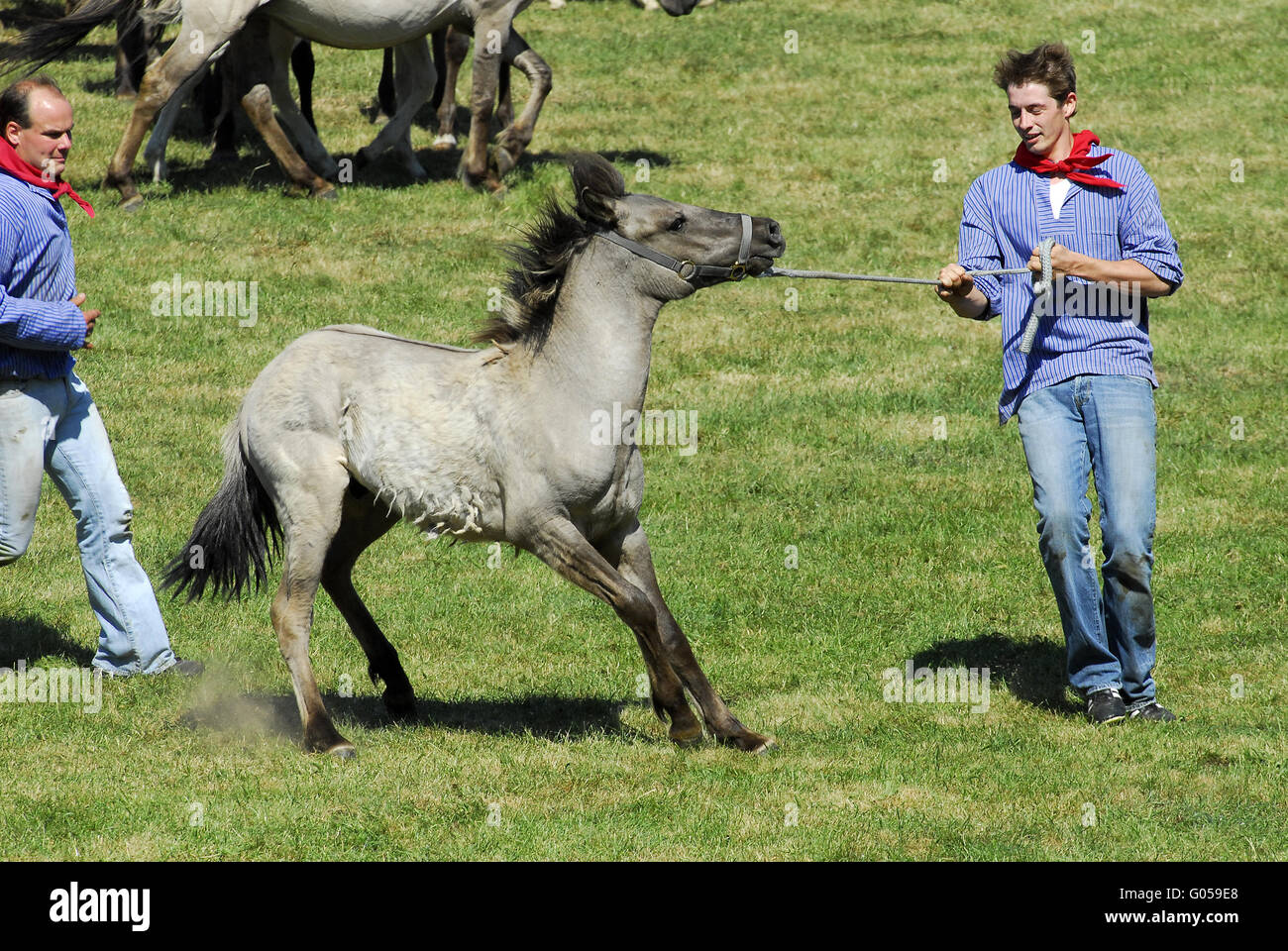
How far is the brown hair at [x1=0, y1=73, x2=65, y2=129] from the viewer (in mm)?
6121

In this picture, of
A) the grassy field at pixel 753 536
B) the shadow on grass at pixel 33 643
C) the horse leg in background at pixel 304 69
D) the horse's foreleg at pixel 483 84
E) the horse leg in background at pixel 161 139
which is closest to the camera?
the grassy field at pixel 753 536

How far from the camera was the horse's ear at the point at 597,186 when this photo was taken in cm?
586

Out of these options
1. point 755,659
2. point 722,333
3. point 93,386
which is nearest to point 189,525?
point 93,386

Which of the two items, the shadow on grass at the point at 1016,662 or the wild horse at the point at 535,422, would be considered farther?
the shadow on grass at the point at 1016,662

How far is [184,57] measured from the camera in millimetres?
13023

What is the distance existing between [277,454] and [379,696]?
1406mm

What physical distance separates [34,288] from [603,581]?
270 cm

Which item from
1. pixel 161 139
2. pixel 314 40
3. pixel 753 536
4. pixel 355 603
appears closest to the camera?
pixel 355 603

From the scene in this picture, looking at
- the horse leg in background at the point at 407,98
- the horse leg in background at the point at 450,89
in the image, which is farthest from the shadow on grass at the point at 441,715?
the horse leg in background at the point at 450,89

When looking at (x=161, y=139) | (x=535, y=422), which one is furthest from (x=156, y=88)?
(x=535, y=422)

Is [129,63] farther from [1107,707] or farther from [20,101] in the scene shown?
[1107,707]

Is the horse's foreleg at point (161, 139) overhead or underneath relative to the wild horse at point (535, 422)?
underneath

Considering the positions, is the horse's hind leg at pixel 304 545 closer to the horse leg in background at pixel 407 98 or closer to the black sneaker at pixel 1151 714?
the black sneaker at pixel 1151 714

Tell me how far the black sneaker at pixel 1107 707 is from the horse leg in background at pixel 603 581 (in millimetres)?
1796
